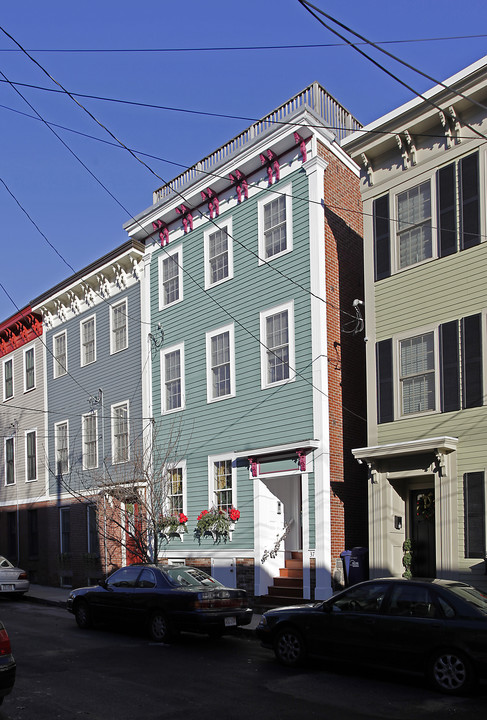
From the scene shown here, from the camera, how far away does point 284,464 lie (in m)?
17.8

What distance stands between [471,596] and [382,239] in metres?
8.66

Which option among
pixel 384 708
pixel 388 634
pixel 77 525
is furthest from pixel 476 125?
pixel 77 525

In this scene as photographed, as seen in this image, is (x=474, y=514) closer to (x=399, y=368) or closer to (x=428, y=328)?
(x=399, y=368)

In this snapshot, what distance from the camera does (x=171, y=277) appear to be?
22547mm

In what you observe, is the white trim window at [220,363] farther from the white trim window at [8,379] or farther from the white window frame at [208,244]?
the white trim window at [8,379]

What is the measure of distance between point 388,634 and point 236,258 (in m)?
12.0

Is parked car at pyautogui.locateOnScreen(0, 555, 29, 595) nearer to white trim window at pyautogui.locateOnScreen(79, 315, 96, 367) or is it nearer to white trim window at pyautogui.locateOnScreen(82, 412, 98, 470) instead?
white trim window at pyautogui.locateOnScreen(82, 412, 98, 470)

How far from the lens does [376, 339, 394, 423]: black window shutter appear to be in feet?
51.9

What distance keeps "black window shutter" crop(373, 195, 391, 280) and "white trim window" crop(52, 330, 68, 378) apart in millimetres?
14874

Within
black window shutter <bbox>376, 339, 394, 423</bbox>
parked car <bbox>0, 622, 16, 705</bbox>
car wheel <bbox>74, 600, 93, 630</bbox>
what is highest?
black window shutter <bbox>376, 339, 394, 423</bbox>

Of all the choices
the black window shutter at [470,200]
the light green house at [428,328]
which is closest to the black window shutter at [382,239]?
the light green house at [428,328]

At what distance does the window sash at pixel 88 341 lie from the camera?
26.5 m

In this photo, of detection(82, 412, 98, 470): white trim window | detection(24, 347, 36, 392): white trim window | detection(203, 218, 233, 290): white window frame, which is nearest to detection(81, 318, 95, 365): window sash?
detection(82, 412, 98, 470): white trim window

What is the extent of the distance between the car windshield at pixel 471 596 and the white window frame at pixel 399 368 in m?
5.25
